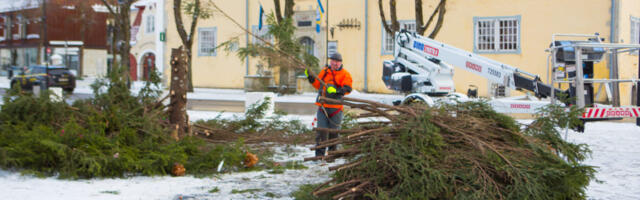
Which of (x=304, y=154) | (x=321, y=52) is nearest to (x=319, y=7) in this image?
(x=321, y=52)

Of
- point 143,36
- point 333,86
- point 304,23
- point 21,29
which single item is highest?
point 21,29

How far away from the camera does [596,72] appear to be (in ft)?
70.2

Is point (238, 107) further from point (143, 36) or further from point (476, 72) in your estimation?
point (143, 36)

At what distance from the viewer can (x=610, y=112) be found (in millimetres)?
9188

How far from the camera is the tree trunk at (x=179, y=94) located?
869cm

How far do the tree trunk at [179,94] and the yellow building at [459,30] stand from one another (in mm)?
11500

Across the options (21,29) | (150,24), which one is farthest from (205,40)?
(21,29)

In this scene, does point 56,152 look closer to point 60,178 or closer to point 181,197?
point 60,178

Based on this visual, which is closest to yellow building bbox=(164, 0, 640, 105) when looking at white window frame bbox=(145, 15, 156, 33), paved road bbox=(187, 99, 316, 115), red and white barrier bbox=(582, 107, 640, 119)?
paved road bbox=(187, 99, 316, 115)

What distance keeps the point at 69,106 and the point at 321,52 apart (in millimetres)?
20332

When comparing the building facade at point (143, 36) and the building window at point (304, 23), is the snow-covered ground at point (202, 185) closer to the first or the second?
the building window at point (304, 23)

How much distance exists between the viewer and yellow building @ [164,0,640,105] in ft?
72.7

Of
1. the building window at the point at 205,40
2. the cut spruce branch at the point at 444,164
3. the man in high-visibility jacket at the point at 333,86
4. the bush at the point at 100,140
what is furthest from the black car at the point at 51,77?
the cut spruce branch at the point at 444,164

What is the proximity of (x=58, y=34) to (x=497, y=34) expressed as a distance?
149 ft
